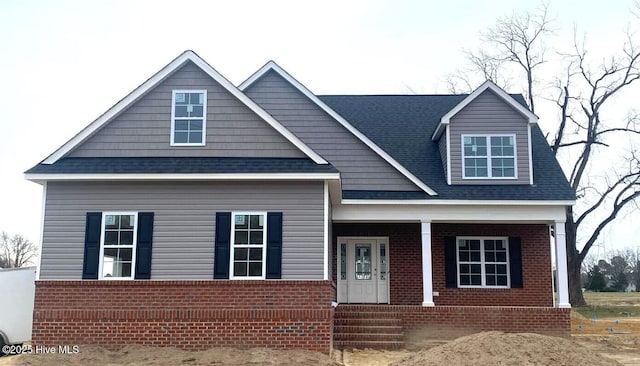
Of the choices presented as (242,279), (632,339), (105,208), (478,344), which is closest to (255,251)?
(242,279)

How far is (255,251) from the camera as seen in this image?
43.1ft

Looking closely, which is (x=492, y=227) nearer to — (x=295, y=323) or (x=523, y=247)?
(x=523, y=247)

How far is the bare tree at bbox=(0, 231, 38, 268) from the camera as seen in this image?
232ft

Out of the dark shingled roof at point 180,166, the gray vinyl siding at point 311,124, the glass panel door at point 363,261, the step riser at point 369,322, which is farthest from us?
the glass panel door at point 363,261

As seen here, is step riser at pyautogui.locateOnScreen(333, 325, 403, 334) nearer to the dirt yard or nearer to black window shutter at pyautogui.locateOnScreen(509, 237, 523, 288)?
the dirt yard

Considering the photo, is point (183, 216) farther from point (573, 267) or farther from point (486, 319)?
point (573, 267)

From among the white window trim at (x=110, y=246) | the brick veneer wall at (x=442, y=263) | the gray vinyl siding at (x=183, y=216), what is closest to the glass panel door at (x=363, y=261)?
the brick veneer wall at (x=442, y=263)

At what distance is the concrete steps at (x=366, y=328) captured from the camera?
14547 millimetres

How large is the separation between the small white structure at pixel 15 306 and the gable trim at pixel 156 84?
331 centimetres

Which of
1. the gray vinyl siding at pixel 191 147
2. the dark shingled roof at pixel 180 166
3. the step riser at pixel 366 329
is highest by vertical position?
the gray vinyl siding at pixel 191 147

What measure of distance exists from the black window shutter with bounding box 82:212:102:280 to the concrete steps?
5670 millimetres

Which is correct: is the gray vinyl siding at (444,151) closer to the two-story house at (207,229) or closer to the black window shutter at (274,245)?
the two-story house at (207,229)

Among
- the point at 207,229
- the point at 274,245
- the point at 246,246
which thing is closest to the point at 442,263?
the point at 274,245

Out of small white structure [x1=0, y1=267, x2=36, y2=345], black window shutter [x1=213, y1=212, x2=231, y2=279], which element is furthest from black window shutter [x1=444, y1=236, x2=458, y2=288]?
small white structure [x1=0, y1=267, x2=36, y2=345]
